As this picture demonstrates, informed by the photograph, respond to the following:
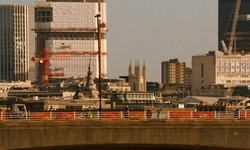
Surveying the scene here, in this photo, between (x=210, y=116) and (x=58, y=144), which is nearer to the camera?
(x=58, y=144)

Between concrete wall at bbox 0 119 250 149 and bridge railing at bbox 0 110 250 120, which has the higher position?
bridge railing at bbox 0 110 250 120

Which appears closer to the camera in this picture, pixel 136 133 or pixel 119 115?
pixel 136 133

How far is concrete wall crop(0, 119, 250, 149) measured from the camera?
9844 cm

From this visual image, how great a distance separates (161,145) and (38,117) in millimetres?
9021

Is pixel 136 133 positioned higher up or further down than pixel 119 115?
further down

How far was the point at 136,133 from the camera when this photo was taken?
100m

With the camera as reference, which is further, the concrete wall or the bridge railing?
the bridge railing

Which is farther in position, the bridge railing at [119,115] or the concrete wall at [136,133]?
the bridge railing at [119,115]

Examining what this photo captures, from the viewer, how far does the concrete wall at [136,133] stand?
3875 inches

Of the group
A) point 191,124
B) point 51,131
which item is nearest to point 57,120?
point 51,131

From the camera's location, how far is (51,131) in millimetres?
98625

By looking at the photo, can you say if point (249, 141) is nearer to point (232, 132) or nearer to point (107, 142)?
point (232, 132)

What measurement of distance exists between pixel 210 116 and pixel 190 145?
5.78m

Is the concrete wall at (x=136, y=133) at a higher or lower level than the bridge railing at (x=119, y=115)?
lower
